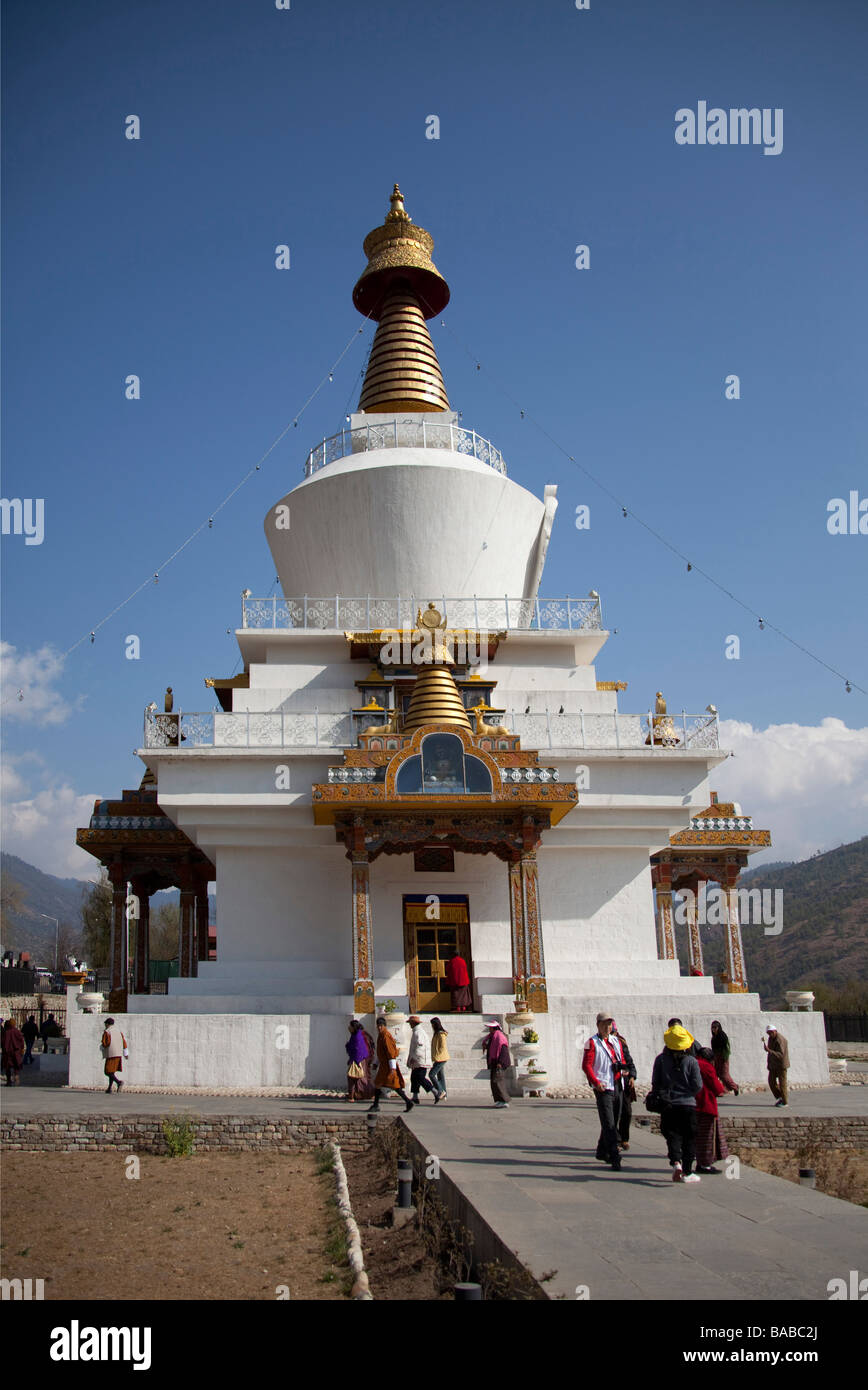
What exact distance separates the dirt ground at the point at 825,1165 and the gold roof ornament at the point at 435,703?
885 cm

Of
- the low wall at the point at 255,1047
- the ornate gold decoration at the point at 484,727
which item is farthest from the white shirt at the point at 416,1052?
the ornate gold decoration at the point at 484,727

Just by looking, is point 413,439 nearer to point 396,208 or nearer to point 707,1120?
point 396,208

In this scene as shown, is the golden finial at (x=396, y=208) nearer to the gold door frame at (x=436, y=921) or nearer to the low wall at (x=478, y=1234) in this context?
the gold door frame at (x=436, y=921)

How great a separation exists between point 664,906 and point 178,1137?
67.6 feet

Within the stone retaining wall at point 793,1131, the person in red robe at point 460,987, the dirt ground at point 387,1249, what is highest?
the person in red robe at point 460,987

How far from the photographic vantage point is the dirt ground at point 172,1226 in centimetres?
786

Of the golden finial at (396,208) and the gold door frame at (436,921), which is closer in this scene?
the gold door frame at (436,921)

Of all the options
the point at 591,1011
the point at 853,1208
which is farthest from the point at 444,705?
the point at 853,1208

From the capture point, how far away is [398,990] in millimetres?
20359

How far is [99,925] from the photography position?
1818 inches

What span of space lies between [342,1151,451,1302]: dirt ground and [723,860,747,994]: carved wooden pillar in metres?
19.1

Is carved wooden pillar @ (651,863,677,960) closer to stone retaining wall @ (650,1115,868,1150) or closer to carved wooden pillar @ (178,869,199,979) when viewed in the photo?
carved wooden pillar @ (178,869,199,979)

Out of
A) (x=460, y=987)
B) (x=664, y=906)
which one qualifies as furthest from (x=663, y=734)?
(x=664, y=906)
